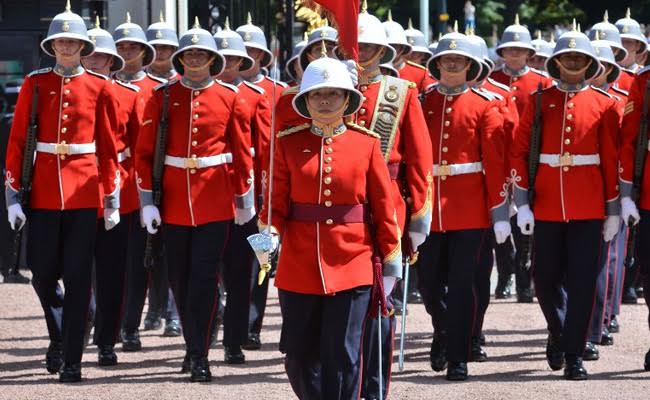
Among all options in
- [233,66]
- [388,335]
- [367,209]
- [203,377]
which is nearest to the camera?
[367,209]

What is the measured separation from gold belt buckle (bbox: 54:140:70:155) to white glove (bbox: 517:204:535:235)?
108 inches

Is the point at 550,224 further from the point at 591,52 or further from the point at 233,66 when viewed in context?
the point at 233,66

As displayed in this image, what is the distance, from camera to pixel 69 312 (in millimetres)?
11133

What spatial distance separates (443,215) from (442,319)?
0.69 m

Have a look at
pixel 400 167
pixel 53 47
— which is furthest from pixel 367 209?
pixel 53 47

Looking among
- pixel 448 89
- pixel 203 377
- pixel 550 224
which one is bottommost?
pixel 203 377

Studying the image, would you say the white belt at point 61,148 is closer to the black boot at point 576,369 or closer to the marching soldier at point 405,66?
the black boot at point 576,369

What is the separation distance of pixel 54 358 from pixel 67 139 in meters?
1.39

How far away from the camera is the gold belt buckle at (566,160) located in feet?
37.1

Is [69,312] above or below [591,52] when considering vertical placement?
below

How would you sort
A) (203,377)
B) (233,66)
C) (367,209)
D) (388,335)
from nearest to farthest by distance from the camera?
(367,209) < (388,335) < (203,377) < (233,66)

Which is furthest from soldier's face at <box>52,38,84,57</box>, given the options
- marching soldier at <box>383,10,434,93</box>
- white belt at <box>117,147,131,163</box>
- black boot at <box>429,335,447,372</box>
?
marching soldier at <box>383,10,434,93</box>

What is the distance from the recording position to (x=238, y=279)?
12.4 meters

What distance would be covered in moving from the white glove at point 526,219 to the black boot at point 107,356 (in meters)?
2.69
